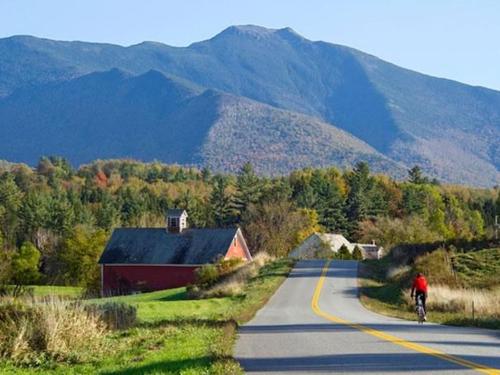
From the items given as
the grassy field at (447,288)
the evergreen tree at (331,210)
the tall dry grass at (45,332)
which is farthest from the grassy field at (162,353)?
the evergreen tree at (331,210)

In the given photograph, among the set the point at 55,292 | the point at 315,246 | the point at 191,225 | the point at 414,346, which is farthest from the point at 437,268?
the point at 191,225

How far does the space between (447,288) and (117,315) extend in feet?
52.8

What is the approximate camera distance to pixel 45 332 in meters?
18.0

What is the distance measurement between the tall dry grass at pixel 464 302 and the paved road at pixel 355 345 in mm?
2664

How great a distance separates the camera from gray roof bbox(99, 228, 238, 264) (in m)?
80.9

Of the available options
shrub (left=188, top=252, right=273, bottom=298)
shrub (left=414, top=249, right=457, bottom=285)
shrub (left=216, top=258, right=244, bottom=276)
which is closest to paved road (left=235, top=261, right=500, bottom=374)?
shrub (left=414, top=249, right=457, bottom=285)

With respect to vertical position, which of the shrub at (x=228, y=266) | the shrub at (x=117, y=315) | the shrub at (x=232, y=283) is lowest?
the shrub at (x=228, y=266)

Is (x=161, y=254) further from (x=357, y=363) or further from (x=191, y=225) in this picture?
(x=357, y=363)

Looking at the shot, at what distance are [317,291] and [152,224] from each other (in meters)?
79.0

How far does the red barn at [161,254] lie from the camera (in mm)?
80500

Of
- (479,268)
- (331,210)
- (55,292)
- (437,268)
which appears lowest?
(331,210)

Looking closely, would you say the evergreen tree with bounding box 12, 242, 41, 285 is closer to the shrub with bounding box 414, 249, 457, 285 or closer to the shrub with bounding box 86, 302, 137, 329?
the shrub with bounding box 414, 249, 457, 285

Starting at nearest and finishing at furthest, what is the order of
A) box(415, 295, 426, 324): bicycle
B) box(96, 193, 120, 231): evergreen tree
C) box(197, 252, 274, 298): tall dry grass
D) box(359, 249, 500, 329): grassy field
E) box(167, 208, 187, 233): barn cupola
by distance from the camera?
box(415, 295, 426, 324): bicycle, box(359, 249, 500, 329): grassy field, box(197, 252, 274, 298): tall dry grass, box(167, 208, 187, 233): barn cupola, box(96, 193, 120, 231): evergreen tree

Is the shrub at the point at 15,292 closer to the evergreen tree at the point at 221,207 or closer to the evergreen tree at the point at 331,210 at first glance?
the evergreen tree at the point at 331,210
